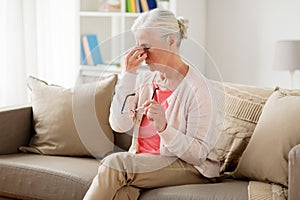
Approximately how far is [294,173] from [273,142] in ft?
0.87

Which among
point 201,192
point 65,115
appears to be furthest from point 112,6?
point 201,192

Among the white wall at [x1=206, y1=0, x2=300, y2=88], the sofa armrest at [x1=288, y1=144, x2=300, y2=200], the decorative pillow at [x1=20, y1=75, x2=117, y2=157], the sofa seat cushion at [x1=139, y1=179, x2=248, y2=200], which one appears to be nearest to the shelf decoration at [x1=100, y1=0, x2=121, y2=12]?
the white wall at [x1=206, y1=0, x2=300, y2=88]

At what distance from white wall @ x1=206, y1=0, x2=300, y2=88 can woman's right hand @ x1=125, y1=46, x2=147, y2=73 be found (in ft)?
6.78

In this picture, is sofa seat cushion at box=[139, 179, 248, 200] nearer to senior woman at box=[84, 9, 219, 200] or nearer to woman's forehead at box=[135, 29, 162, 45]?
senior woman at box=[84, 9, 219, 200]


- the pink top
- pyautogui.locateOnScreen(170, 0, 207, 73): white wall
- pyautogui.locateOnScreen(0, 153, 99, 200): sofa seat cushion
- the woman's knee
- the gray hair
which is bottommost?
pyautogui.locateOnScreen(0, 153, 99, 200): sofa seat cushion

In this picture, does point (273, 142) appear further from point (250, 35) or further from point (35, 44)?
point (35, 44)

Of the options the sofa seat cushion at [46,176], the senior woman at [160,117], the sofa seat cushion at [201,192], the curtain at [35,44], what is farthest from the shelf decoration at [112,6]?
the sofa seat cushion at [201,192]

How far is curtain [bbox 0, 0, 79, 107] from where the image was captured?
161 inches

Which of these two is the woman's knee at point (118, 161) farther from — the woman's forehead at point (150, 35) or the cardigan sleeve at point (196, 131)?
the woman's forehead at point (150, 35)

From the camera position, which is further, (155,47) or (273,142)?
(273,142)

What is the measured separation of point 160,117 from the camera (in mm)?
2334

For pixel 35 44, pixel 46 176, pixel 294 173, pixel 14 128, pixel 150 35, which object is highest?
pixel 150 35

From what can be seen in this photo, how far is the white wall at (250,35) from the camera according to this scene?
423cm

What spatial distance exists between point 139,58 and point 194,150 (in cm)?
41
